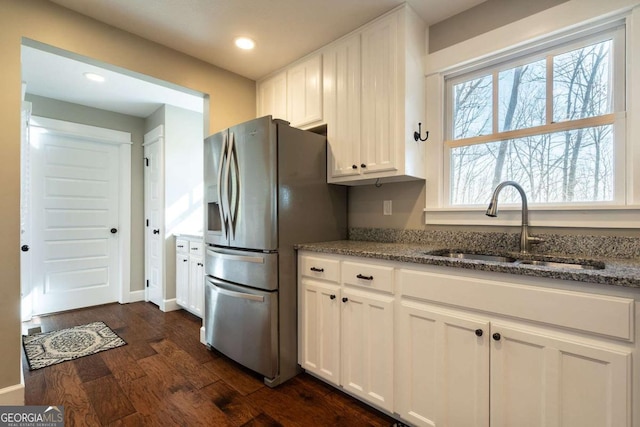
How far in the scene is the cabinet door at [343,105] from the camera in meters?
2.15

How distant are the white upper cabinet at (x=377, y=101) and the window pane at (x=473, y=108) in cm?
25

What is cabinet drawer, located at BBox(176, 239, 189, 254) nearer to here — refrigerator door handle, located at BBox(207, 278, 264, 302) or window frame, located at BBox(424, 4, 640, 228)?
refrigerator door handle, located at BBox(207, 278, 264, 302)

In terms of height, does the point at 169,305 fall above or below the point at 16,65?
below

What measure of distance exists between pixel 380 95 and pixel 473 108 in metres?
0.63

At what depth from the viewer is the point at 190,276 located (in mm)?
3316

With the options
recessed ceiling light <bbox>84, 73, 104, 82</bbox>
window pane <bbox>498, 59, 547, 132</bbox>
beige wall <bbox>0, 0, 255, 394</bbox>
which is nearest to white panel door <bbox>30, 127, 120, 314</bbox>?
recessed ceiling light <bbox>84, 73, 104, 82</bbox>

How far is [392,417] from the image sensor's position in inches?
65.3

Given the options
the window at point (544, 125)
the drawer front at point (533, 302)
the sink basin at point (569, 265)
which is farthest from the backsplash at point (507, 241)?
the drawer front at point (533, 302)

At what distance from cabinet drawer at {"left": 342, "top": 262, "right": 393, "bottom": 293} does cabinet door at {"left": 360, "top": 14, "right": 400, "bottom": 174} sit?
27.0 inches

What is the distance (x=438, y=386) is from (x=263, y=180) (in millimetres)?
1502

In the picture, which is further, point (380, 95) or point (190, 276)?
point (190, 276)

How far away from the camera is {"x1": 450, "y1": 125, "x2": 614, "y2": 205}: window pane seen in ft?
5.29

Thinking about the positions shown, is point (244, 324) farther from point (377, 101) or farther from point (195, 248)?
point (377, 101)

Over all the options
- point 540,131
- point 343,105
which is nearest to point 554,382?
point 540,131
